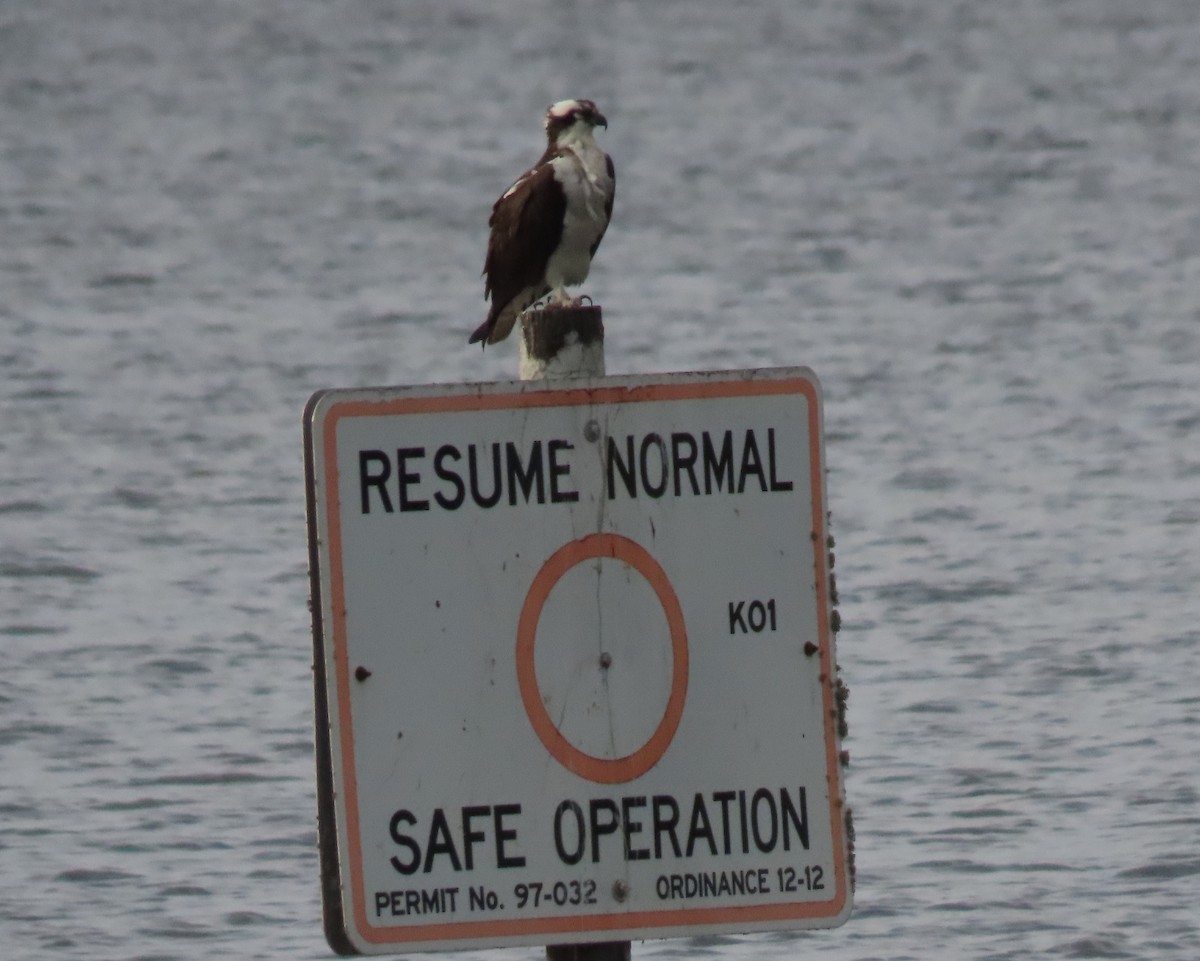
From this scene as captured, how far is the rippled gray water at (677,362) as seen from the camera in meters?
7.96

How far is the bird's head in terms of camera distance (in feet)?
18.3

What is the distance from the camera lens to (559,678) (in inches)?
97.4

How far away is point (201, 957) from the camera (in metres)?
7.01

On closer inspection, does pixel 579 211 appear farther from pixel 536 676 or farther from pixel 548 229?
pixel 536 676

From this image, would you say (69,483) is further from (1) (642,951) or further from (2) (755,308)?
(1) (642,951)

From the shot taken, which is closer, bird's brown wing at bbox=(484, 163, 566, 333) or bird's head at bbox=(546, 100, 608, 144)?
bird's brown wing at bbox=(484, 163, 566, 333)

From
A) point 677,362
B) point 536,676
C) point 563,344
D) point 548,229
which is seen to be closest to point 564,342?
point 563,344

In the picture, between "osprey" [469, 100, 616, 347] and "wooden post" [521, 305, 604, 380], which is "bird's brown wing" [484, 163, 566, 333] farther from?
"wooden post" [521, 305, 604, 380]

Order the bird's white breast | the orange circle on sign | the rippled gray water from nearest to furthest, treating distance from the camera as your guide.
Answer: the orange circle on sign → the bird's white breast → the rippled gray water

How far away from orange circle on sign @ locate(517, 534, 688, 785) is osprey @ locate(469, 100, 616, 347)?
2664mm

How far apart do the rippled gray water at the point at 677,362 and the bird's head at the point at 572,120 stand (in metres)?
2.26

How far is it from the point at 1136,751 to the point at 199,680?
3.45 metres

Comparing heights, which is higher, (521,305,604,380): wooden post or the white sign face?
(521,305,604,380): wooden post

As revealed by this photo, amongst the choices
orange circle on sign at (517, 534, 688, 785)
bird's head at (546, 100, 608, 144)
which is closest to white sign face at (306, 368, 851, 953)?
orange circle on sign at (517, 534, 688, 785)
